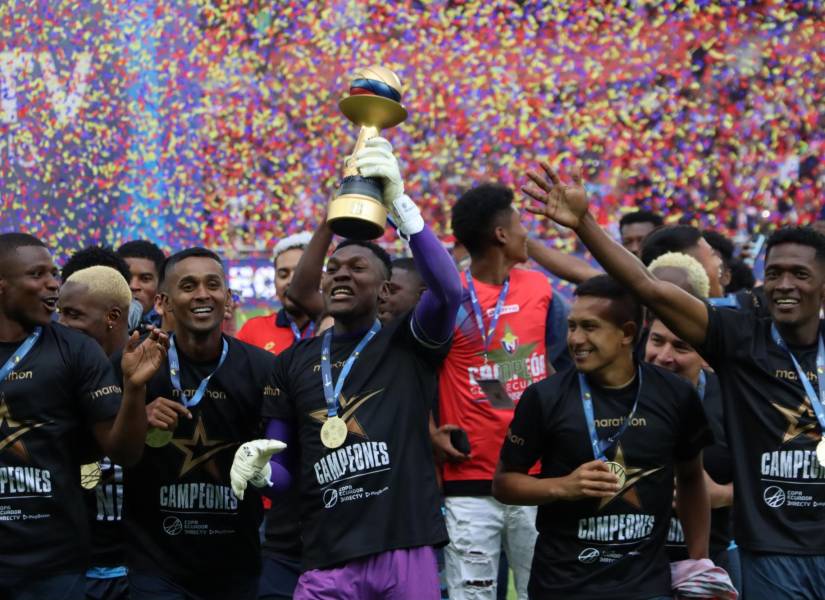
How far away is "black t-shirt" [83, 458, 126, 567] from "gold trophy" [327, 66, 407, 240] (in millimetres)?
2071

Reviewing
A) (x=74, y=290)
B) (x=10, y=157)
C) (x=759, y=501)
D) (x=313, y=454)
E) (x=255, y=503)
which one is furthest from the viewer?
(x=10, y=157)

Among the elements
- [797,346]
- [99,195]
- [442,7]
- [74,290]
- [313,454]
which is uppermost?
[442,7]

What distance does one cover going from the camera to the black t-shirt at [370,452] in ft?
14.2

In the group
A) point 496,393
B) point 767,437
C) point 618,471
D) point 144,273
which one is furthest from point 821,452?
Result: point 144,273

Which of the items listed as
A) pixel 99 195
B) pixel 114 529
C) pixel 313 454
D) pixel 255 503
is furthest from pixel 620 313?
pixel 99 195

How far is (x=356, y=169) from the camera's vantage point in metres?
3.92

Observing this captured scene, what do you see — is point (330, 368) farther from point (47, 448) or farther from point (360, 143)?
point (47, 448)

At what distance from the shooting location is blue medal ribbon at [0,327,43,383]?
4.58m

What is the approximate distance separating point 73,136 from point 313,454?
908cm

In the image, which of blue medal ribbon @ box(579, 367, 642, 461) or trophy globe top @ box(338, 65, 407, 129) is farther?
blue medal ribbon @ box(579, 367, 642, 461)

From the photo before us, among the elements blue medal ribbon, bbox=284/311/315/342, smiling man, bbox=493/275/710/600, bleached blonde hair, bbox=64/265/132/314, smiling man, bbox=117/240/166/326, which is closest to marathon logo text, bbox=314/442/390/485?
smiling man, bbox=493/275/710/600

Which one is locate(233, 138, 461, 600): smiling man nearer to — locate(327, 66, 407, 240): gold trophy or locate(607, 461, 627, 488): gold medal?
locate(327, 66, 407, 240): gold trophy

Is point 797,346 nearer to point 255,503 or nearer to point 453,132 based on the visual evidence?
point 255,503

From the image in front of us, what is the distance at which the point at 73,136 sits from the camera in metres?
12.6
